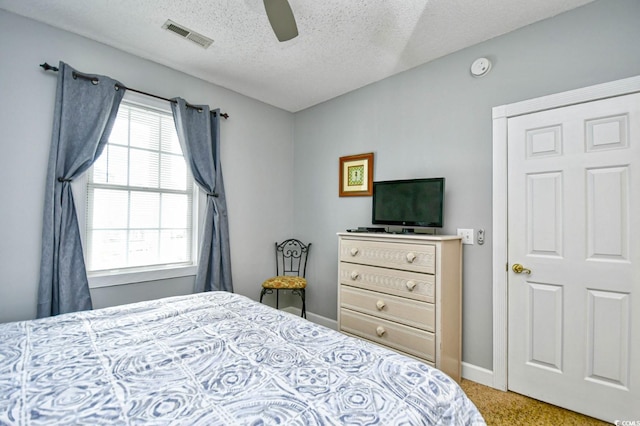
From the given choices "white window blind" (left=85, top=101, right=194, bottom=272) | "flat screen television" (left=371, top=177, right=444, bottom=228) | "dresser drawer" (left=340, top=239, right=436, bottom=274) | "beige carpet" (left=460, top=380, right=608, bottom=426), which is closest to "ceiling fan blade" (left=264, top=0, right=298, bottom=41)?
"flat screen television" (left=371, top=177, right=444, bottom=228)

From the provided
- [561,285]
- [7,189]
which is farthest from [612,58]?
[7,189]

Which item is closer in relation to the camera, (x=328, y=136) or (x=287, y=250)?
(x=328, y=136)

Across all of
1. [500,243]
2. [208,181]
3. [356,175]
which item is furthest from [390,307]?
[208,181]

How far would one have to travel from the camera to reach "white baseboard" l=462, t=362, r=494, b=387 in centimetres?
227

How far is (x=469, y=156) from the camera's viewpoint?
2.43 metres

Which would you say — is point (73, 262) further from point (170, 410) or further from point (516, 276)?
point (516, 276)

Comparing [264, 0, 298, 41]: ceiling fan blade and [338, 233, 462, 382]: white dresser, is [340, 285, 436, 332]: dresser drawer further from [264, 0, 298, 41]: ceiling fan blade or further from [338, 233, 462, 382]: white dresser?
[264, 0, 298, 41]: ceiling fan blade

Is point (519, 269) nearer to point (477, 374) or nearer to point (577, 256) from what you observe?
point (577, 256)

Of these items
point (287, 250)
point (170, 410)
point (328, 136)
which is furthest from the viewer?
point (287, 250)

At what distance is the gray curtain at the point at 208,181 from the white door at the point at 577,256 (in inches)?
99.7

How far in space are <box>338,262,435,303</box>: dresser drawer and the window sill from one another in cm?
151

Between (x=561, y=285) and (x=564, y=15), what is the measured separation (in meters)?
1.83

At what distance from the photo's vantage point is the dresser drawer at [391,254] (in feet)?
7.14

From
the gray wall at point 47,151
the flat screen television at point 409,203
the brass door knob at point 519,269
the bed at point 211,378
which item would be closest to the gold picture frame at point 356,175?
the flat screen television at point 409,203
